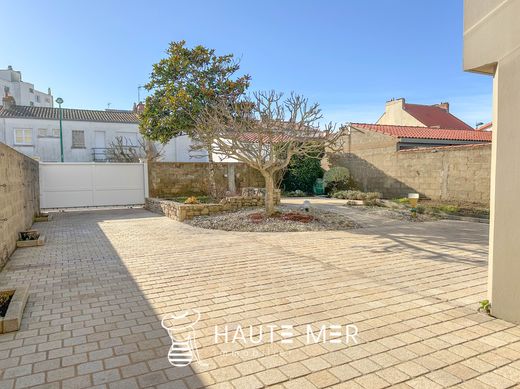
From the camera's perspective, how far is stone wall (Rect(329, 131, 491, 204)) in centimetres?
1317

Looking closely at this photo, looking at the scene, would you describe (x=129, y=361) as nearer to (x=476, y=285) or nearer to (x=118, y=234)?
(x=476, y=285)

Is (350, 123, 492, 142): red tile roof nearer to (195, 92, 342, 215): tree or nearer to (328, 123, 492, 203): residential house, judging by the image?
(328, 123, 492, 203): residential house

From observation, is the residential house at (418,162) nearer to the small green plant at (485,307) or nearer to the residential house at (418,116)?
the residential house at (418,116)

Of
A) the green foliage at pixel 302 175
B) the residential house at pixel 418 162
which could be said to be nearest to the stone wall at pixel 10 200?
the residential house at pixel 418 162

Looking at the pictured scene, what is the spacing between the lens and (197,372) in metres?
2.70

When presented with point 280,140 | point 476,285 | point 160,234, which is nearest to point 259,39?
point 280,140

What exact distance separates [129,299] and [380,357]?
295 centimetres

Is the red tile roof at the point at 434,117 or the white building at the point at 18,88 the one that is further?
the white building at the point at 18,88

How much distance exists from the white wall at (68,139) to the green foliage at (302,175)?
355 inches

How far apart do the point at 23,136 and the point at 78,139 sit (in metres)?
3.73

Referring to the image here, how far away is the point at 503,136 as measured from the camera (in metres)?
3.38

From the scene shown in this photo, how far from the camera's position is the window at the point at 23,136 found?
26.9 m

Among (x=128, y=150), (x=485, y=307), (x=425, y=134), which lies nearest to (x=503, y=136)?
(x=485, y=307)

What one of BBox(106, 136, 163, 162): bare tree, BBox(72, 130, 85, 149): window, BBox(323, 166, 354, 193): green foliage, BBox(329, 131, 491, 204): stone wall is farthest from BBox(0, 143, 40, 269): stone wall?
BBox(72, 130, 85, 149): window
